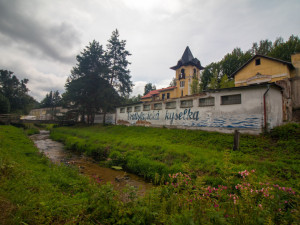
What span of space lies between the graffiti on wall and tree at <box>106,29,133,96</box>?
11357 millimetres

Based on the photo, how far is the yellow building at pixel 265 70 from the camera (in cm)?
2005

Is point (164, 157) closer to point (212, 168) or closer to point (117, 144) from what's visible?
point (212, 168)

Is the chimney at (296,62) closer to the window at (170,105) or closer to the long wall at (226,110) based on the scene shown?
the long wall at (226,110)

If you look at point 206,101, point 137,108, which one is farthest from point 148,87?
point 206,101

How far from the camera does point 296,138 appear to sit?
32.8ft

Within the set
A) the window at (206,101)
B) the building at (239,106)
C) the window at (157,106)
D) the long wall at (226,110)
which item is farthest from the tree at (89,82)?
the window at (206,101)

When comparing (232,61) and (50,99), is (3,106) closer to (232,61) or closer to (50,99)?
(50,99)

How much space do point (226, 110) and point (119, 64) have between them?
2356 centimetres

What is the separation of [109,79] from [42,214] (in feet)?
94.6

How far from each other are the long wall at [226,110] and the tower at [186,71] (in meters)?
20.0

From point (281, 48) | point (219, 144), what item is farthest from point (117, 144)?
point (281, 48)

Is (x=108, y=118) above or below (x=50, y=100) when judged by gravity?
below

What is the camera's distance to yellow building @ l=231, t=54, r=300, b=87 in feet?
65.8

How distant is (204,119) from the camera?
14.9 m
